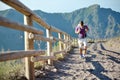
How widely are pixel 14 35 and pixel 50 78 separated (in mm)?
181407

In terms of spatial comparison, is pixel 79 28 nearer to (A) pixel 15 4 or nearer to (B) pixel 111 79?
(B) pixel 111 79

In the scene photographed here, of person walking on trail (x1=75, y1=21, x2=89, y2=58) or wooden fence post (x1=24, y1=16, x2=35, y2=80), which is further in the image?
person walking on trail (x1=75, y1=21, x2=89, y2=58)

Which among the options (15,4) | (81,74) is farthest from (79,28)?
(15,4)

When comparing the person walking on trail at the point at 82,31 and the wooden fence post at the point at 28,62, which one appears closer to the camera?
the wooden fence post at the point at 28,62

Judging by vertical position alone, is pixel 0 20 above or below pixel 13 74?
above

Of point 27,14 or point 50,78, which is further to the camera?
point 50,78

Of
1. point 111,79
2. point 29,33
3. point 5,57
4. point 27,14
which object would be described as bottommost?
point 111,79

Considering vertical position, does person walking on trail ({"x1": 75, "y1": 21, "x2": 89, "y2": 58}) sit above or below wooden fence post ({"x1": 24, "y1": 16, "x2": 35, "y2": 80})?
above

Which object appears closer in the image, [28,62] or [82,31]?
[28,62]

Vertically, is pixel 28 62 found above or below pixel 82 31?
below

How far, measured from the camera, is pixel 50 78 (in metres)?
8.07

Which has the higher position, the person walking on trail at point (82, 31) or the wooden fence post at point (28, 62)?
the person walking on trail at point (82, 31)

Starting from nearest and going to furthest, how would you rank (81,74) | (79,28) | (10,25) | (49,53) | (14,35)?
(10,25) → (81,74) → (49,53) → (79,28) → (14,35)

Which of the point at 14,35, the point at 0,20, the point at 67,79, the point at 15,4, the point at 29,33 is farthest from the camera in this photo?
the point at 14,35
